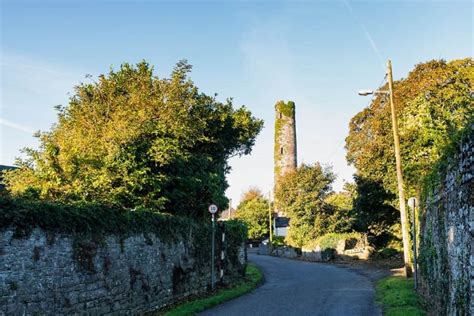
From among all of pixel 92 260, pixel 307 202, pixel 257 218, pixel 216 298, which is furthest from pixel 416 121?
pixel 257 218

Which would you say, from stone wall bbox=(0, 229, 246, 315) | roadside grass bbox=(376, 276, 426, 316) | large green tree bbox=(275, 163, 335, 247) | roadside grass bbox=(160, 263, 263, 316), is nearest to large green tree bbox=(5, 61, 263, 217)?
stone wall bbox=(0, 229, 246, 315)

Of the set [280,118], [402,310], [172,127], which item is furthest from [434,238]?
[280,118]

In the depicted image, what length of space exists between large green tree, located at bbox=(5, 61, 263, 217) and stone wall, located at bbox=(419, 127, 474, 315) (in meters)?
9.49

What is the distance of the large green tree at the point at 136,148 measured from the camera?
50.1 feet

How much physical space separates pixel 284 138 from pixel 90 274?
169ft

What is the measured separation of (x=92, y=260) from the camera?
33.6ft

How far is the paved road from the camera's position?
12281 mm

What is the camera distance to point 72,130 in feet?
59.6

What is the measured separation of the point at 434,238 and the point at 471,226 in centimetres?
535

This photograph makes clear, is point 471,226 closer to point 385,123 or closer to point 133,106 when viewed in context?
point 133,106

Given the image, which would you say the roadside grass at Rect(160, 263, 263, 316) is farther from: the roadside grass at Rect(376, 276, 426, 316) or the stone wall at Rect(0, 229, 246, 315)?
the roadside grass at Rect(376, 276, 426, 316)

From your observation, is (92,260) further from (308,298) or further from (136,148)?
(308,298)

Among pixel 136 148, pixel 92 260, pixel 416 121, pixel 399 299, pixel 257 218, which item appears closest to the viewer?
pixel 92 260

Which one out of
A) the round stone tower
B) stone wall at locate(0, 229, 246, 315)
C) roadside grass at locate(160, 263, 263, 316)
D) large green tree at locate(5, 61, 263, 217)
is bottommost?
roadside grass at locate(160, 263, 263, 316)
